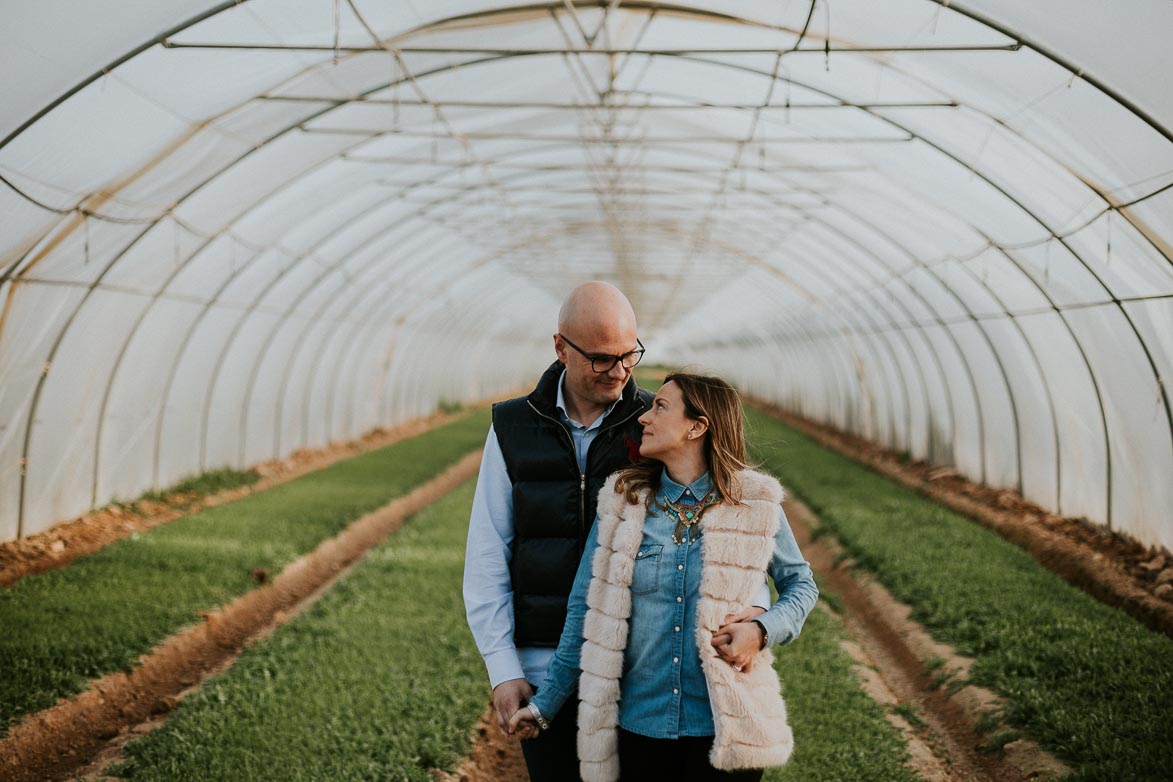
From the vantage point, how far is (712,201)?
55.6 feet

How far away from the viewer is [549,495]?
3049 millimetres

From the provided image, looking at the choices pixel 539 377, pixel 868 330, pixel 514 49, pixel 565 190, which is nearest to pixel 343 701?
pixel 539 377

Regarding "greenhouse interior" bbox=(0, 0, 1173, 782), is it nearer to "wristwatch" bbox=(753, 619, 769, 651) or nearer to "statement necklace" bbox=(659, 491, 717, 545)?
"wristwatch" bbox=(753, 619, 769, 651)

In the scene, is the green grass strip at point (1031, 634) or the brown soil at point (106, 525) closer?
the green grass strip at point (1031, 634)

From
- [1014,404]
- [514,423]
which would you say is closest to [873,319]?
[1014,404]

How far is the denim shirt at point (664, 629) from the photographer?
2.75 metres

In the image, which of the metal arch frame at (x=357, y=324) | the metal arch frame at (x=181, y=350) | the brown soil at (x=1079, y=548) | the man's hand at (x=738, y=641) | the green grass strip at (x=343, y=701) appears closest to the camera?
the man's hand at (x=738, y=641)

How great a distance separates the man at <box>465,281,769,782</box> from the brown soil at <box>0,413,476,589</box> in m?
7.74

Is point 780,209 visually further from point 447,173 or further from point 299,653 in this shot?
point 299,653

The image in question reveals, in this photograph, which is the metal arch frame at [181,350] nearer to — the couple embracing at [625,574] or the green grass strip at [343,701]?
the green grass strip at [343,701]

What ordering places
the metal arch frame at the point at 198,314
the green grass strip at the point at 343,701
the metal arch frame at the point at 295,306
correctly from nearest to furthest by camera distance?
the green grass strip at the point at 343,701
the metal arch frame at the point at 198,314
the metal arch frame at the point at 295,306

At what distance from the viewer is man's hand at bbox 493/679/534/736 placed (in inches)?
114

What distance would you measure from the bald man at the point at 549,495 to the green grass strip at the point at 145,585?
4217 millimetres

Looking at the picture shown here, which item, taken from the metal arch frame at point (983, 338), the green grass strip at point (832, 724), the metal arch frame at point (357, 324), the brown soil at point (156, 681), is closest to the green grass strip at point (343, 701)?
Result: the brown soil at point (156, 681)
